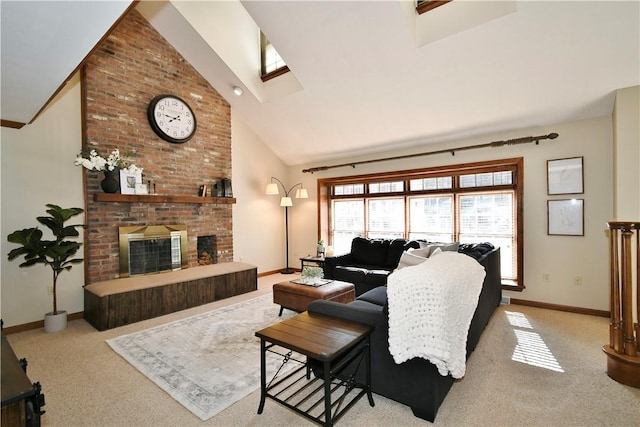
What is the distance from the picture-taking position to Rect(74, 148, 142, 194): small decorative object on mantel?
3.90m

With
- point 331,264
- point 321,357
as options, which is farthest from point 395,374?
point 331,264

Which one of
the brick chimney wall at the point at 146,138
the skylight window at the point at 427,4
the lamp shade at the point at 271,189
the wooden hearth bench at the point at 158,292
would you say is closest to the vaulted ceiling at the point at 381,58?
the skylight window at the point at 427,4

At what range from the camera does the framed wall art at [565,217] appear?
3.86m

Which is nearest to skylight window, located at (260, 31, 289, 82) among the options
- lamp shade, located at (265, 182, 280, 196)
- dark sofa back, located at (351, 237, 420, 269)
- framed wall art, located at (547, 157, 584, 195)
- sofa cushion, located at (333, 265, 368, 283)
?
lamp shade, located at (265, 182, 280, 196)

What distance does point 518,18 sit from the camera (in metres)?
2.86

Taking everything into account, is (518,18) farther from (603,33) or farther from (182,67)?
(182,67)

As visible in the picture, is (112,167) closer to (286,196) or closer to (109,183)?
(109,183)

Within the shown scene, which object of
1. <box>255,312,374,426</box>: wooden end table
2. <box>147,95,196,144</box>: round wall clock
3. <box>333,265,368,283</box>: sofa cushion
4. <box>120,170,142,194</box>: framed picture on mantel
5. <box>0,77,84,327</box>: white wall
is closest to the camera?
<box>255,312,374,426</box>: wooden end table

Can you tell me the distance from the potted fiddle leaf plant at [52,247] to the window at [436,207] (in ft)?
13.7

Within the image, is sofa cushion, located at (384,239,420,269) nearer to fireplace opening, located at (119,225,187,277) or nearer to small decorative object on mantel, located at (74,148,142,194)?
fireplace opening, located at (119,225,187,277)

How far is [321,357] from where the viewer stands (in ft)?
5.33

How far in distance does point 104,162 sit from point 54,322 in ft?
6.49

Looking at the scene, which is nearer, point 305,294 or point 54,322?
point 54,322

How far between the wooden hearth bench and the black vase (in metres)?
1.23
